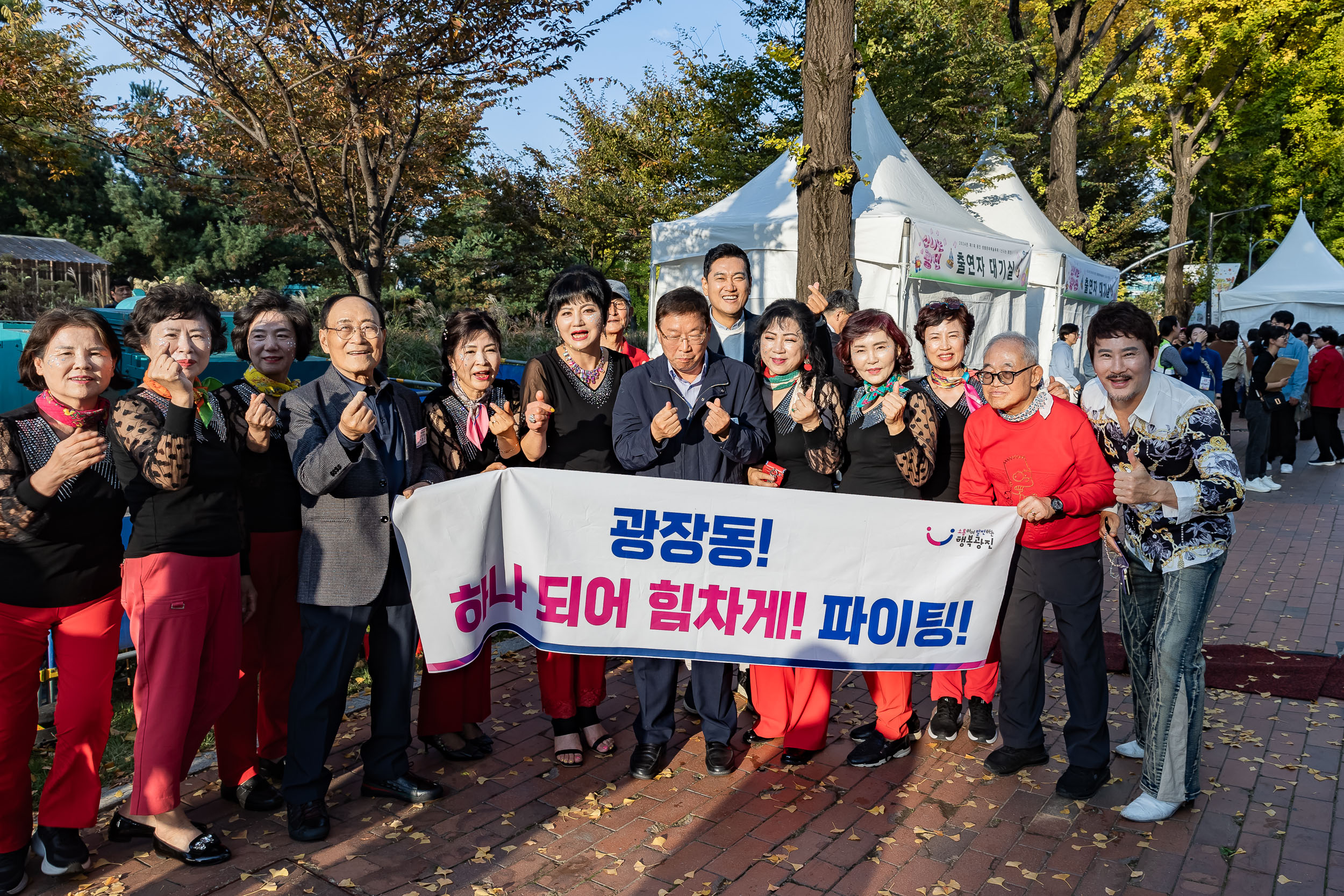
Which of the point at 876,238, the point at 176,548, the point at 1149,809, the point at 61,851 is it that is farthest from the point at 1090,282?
the point at 61,851

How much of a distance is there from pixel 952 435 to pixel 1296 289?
2777 centimetres

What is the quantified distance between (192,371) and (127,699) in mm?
2641

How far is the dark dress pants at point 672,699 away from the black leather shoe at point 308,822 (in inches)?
53.7

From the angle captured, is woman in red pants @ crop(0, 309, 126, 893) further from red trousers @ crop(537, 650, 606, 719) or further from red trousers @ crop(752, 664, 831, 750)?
red trousers @ crop(752, 664, 831, 750)

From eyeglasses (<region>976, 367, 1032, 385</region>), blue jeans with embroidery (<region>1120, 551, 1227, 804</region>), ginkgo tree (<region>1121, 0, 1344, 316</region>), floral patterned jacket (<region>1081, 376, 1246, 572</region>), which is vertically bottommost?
blue jeans with embroidery (<region>1120, 551, 1227, 804</region>)

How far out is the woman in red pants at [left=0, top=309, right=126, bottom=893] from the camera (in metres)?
3.06

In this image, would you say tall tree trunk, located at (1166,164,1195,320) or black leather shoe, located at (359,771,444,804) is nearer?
black leather shoe, located at (359,771,444,804)

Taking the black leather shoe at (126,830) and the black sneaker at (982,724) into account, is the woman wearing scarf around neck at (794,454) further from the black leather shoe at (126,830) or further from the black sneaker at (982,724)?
the black leather shoe at (126,830)

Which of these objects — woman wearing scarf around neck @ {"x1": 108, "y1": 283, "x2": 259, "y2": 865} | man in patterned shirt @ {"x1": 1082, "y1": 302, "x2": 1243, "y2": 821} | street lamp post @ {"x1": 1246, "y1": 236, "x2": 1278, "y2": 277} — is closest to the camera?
woman wearing scarf around neck @ {"x1": 108, "y1": 283, "x2": 259, "y2": 865}

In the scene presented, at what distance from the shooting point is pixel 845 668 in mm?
4047

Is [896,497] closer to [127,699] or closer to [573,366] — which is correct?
[573,366]

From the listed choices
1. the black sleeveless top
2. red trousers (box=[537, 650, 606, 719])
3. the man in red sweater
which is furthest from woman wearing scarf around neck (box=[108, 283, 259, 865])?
the man in red sweater

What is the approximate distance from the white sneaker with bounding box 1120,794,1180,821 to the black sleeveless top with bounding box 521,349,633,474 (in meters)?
2.52

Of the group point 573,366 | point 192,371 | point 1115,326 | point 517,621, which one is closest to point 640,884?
point 517,621
